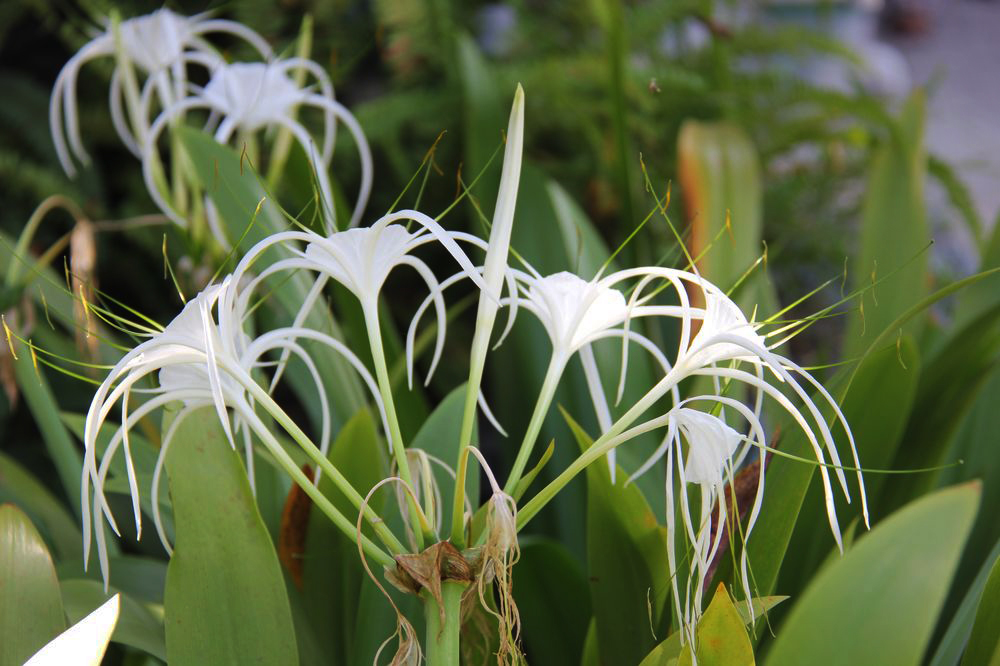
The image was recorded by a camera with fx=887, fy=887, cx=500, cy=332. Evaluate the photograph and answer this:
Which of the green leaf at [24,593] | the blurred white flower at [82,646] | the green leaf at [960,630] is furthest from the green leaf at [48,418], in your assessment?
the green leaf at [960,630]

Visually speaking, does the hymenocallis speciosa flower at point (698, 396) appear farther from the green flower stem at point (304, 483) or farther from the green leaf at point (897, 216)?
the green leaf at point (897, 216)

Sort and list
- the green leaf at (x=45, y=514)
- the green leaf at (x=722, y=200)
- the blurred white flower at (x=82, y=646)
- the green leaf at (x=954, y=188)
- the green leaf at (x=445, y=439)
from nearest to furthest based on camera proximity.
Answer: the blurred white flower at (x=82, y=646), the green leaf at (x=445, y=439), the green leaf at (x=45, y=514), the green leaf at (x=722, y=200), the green leaf at (x=954, y=188)

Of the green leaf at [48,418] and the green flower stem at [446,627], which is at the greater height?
the green flower stem at [446,627]

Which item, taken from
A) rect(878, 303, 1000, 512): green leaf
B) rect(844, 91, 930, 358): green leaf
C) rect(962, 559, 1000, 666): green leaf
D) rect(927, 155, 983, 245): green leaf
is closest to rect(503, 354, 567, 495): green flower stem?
rect(962, 559, 1000, 666): green leaf

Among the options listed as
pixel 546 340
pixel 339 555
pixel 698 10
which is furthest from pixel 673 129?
pixel 339 555

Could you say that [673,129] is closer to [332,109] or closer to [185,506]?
[332,109]

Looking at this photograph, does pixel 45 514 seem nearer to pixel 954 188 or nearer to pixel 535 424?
pixel 535 424
